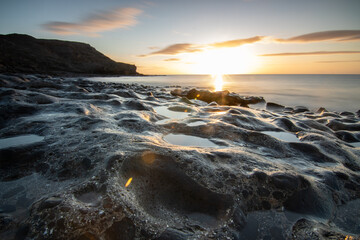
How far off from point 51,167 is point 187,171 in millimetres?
1501

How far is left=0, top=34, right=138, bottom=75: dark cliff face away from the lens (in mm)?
48969

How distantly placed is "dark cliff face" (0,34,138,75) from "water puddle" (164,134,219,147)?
53.4 m

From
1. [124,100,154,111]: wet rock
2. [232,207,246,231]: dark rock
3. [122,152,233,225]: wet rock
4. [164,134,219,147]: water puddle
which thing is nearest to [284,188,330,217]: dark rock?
[232,207,246,231]: dark rock

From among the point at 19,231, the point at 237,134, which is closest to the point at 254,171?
the point at 237,134

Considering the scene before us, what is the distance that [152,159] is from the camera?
190cm

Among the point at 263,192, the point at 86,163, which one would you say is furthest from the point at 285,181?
the point at 86,163

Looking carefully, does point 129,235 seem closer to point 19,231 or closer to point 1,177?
point 19,231

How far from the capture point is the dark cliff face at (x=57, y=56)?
48969mm

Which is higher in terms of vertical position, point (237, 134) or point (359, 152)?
point (237, 134)

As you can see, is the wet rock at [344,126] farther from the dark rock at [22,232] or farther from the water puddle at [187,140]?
the dark rock at [22,232]

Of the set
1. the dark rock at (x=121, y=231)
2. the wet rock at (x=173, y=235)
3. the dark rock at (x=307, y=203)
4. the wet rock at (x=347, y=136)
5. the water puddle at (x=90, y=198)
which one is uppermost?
the water puddle at (x=90, y=198)

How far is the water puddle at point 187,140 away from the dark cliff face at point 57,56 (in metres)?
53.4

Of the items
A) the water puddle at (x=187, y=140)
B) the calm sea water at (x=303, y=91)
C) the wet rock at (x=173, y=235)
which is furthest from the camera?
the calm sea water at (x=303, y=91)

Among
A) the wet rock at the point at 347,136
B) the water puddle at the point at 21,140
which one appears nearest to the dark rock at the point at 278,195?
the water puddle at the point at 21,140
